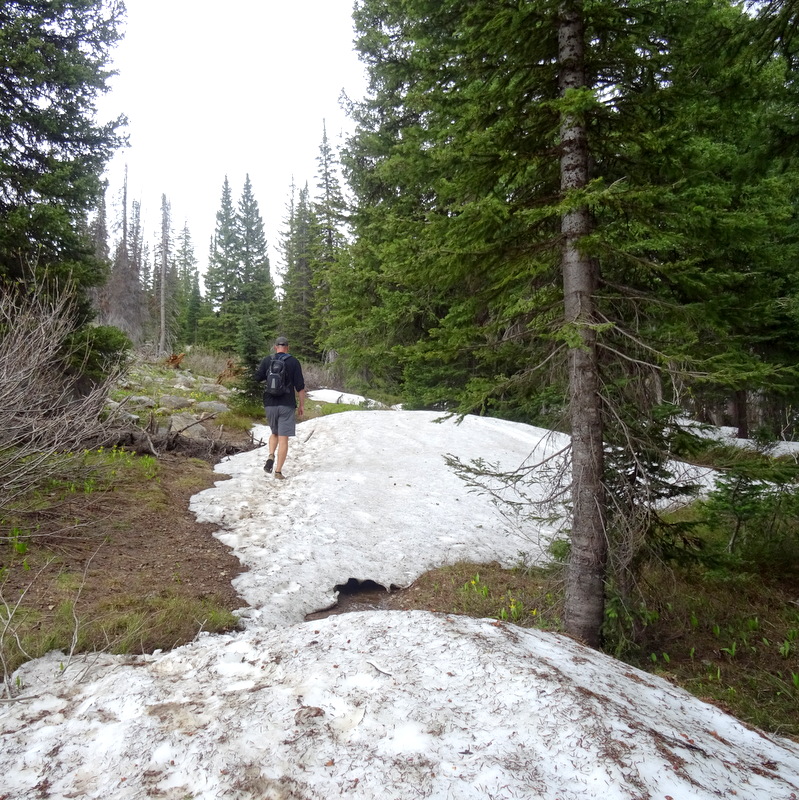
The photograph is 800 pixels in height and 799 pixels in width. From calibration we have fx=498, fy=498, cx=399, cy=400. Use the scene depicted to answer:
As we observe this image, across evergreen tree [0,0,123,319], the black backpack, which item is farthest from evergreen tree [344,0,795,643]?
evergreen tree [0,0,123,319]

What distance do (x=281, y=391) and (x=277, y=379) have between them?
22cm

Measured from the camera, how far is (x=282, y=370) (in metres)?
8.52

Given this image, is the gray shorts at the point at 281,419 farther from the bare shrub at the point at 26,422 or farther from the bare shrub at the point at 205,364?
the bare shrub at the point at 205,364

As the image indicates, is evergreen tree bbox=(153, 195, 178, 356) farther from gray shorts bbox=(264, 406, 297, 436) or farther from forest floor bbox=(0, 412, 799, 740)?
forest floor bbox=(0, 412, 799, 740)

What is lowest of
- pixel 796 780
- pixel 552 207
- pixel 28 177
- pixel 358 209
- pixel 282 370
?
pixel 796 780

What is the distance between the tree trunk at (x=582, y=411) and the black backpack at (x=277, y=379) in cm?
547

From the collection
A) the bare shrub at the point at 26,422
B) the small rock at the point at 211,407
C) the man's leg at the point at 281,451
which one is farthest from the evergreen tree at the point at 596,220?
the small rock at the point at 211,407

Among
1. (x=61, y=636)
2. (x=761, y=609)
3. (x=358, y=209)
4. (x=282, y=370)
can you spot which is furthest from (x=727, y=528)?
(x=358, y=209)

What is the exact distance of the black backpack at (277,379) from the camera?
8477 mm

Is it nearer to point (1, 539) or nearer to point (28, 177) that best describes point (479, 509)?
point (1, 539)

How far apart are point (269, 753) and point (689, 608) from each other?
4.81 m

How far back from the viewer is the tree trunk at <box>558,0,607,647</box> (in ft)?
13.7

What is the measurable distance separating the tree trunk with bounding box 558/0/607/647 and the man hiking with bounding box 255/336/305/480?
5.37 metres

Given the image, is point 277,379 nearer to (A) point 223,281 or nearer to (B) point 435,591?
(B) point 435,591
